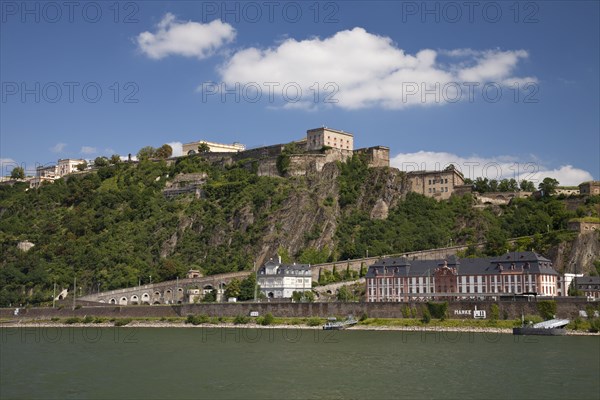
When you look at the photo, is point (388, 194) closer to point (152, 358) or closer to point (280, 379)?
point (152, 358)

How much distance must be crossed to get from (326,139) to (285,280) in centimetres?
3026

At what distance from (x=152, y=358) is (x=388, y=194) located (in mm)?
53701

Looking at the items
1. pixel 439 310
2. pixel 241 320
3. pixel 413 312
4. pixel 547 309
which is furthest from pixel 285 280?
pixel 547 309

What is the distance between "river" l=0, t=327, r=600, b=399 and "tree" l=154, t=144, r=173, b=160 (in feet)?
236

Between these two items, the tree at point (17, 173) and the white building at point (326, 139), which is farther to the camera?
the tree at point (17, 173)

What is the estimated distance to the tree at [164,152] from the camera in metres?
129

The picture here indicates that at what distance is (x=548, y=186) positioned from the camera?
90.9 meters

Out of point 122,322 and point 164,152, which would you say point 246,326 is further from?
point 164,152

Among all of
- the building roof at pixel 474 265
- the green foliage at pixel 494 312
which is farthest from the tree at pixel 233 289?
the green foliage at pixel 494 312

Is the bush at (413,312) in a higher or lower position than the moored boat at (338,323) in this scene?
higher

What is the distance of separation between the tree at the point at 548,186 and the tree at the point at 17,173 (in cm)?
9365

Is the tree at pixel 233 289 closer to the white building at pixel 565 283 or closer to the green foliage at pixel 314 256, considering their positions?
the green foliage at pixel 314 256

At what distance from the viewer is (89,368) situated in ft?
135

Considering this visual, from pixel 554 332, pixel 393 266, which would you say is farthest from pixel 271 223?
pixel 554 332
